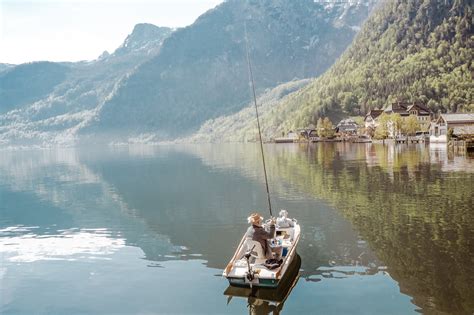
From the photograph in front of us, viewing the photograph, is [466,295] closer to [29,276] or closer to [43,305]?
[43,305]

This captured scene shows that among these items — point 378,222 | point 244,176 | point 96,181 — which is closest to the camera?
point 378,222

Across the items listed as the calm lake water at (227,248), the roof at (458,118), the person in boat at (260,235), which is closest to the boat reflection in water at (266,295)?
the calm lake water at (227,248)

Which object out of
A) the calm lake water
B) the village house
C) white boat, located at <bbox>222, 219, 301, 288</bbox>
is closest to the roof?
the village house

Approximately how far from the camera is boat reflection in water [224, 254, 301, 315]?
2286cm

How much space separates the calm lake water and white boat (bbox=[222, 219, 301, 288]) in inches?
40.9

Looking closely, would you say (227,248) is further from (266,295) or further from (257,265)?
(266,295)

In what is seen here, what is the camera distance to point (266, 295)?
24.2 meters

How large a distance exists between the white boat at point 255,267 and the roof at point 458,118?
155594 millimetres

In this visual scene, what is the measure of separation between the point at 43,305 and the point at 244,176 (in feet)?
191

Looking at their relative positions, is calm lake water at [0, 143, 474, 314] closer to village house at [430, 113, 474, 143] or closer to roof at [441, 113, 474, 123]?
village house at [430, 113, 474, 143]

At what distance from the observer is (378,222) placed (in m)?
39.0

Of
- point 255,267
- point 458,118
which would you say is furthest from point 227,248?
point 458,118

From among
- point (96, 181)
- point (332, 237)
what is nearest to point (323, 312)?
point (332, 237)

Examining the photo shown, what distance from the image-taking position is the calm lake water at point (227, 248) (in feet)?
78.2
